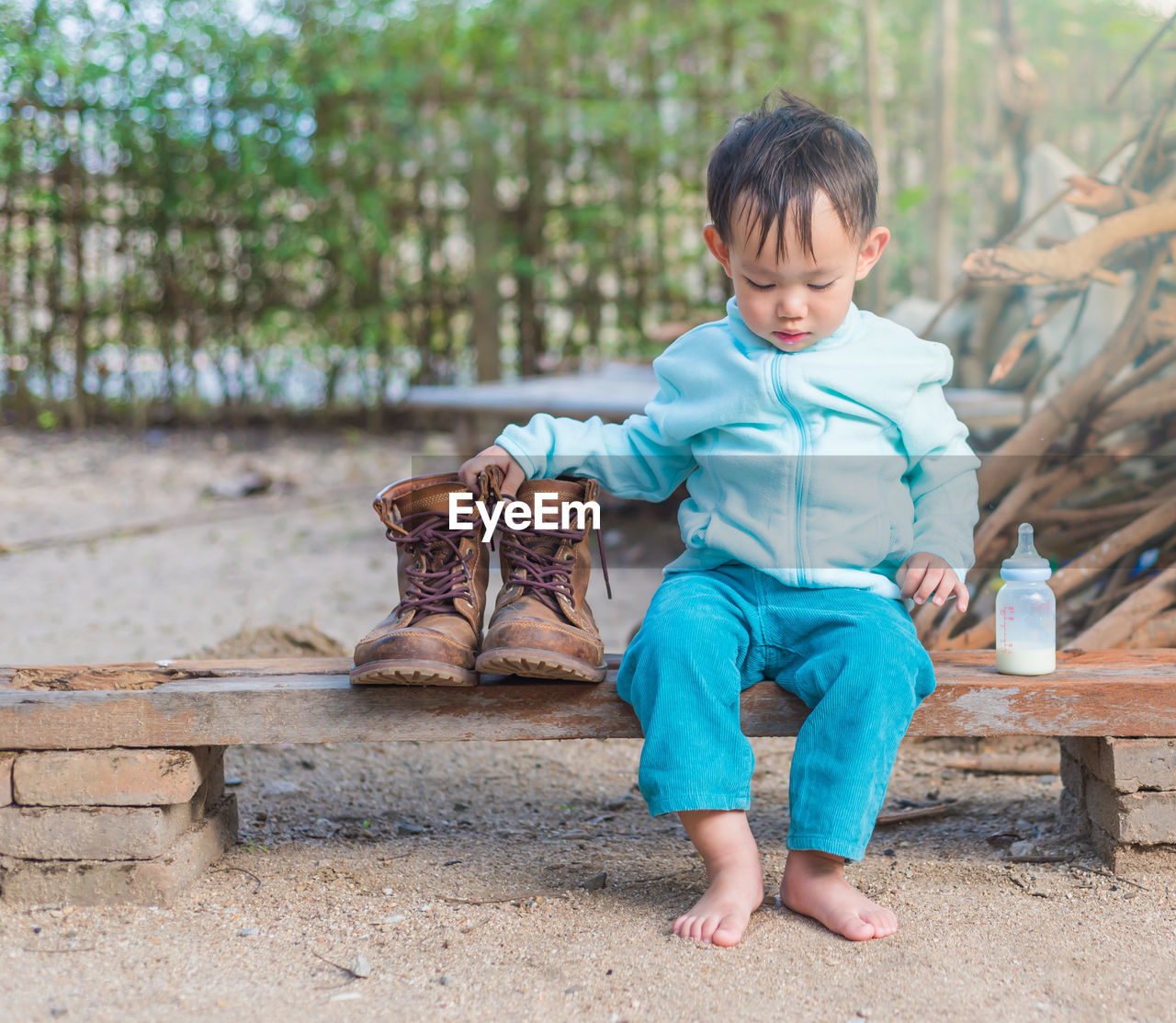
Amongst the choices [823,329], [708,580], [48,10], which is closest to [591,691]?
[708,580]

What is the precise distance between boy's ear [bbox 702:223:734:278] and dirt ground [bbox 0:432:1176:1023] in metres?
1.04

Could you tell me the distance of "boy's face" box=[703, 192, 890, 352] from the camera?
1.73 metres

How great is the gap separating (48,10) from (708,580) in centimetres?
678

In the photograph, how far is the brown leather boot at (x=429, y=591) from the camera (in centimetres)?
→ 175

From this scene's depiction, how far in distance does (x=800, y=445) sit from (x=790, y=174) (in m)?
0.44

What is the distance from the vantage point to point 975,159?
7918 millimetres

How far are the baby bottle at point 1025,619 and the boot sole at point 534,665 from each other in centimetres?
70

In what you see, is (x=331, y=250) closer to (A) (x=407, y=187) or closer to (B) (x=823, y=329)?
(A) (x=407, y=187)

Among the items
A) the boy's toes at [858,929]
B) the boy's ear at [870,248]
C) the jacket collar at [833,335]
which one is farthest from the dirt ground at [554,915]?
the boy's ear at [870,248]

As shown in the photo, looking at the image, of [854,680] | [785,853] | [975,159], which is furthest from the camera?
[975,159]

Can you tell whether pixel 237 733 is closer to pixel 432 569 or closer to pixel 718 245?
pixel 432 569

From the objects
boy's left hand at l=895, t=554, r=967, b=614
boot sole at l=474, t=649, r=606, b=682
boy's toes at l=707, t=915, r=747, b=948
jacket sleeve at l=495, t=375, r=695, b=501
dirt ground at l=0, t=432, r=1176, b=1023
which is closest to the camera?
dirt ground at l=0, t=432, r=1176, b=1023

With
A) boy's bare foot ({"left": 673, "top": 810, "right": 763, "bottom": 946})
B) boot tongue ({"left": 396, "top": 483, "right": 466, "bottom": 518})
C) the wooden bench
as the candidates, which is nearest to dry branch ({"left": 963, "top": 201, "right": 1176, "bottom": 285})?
the wooden bench

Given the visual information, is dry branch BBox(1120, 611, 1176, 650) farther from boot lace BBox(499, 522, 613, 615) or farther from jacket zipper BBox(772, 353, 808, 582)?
boot lace BBox(499, 522, 613, 615)
